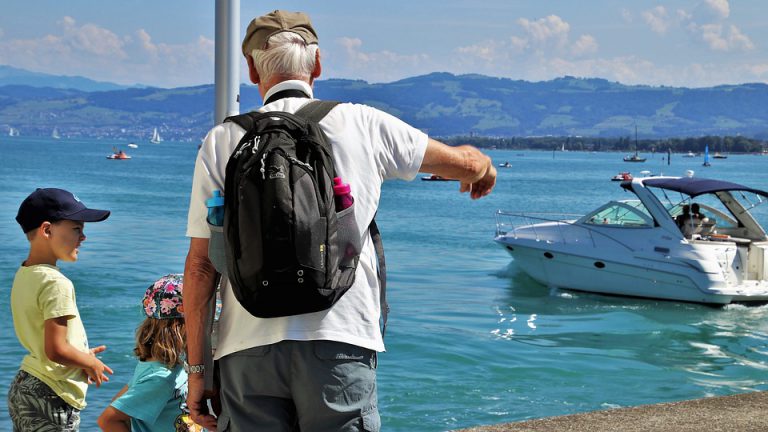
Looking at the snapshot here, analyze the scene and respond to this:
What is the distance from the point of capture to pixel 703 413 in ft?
15.7

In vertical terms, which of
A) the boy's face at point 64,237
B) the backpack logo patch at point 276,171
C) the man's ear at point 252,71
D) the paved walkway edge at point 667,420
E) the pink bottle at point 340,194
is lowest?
the paved walkway edge at point 667,420

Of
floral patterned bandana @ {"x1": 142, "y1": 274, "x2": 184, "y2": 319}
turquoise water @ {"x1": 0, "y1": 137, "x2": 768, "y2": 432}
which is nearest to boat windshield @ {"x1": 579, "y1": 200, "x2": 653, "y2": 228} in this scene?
turquoise water @ {"x1": 0, "y1": 137, "x2": 768, "y2": 432}

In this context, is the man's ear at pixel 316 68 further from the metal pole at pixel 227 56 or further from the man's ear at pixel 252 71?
the metal pole at pixel 227 56

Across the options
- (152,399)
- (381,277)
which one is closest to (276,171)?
(381,277)

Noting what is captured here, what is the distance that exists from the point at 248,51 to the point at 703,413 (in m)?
3.07

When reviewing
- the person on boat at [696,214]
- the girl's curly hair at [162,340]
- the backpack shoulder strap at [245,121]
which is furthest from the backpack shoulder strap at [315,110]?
the person on boat at [696,214]

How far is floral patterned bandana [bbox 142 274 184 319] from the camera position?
353 centimetres

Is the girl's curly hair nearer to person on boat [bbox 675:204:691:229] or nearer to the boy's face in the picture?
the boy's face

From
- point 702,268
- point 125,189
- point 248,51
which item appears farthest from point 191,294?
point 125,189

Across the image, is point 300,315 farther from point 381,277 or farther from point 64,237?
point 64,237

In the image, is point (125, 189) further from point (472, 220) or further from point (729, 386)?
point (729, 386)

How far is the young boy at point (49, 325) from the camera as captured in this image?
12.2ft

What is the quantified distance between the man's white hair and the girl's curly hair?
4.07 ft

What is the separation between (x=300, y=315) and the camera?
2.46 meters
